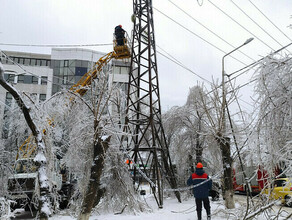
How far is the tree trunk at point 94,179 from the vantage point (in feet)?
22.8

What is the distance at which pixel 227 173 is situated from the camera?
9.77 m

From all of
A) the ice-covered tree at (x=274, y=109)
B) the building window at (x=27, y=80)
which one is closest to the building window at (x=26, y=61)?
the building window at (x=27, y=80)

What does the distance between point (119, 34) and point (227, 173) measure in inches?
441

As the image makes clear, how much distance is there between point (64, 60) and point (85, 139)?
3023 cm

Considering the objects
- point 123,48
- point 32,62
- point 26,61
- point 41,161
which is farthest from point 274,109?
point 26,61

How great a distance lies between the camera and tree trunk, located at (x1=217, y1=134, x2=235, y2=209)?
9.49 m

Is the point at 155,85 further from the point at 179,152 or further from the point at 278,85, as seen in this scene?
the point at 278,85

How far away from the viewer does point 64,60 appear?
35250 mm

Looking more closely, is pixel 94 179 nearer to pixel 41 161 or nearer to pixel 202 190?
pixel 41 161

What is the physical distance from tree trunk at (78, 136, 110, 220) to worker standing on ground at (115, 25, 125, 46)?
1033 cm

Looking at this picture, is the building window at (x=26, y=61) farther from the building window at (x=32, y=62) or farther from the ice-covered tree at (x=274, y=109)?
the ice-covered tree at (x=274, y=109)

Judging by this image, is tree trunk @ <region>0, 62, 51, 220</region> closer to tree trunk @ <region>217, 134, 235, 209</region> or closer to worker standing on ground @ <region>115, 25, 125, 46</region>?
tree trunk @ <region>217, 134, 235, 209</region>

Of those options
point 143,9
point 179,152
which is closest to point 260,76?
point 143,9

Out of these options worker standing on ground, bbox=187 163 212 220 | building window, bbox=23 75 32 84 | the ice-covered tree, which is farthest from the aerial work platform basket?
building window, bbox=23 75 32 84
